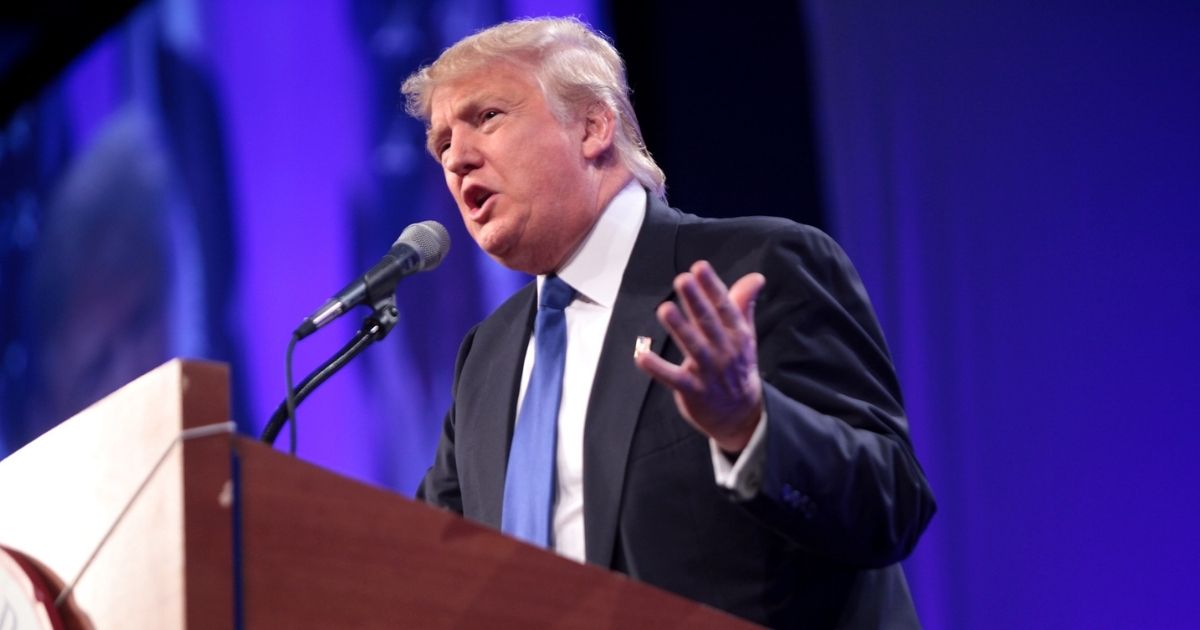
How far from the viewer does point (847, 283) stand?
1.86 m

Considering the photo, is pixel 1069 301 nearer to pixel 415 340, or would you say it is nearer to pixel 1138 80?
pixel 1138 80

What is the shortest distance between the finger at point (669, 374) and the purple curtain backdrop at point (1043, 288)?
165 cm

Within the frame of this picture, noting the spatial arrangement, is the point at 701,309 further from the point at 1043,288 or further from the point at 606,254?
the point at 1043,288

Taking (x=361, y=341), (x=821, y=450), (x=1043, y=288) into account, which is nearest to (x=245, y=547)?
(x=821, y=450)

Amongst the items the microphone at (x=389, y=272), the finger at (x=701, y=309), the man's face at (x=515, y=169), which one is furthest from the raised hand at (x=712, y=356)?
the man's face at (x=515, y=169)

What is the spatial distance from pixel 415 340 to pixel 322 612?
8.31 feet

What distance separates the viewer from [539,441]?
1874 mm

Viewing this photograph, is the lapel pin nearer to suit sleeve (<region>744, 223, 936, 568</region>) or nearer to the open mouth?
suit sleeve (<region>744, 223, 936, 568</region>)

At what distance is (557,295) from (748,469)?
0.79 metres

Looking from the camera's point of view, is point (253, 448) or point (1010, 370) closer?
point (253, 448)

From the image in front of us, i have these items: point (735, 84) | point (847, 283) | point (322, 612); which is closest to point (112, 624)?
point (322, 612)

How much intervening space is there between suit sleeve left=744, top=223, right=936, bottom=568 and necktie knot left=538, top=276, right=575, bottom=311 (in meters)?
0.37

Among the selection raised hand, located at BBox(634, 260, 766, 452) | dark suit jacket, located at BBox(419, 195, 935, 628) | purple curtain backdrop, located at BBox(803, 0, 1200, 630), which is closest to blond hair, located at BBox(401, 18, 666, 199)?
dark suit jacket, located at BBox(419, 195, 935, 628)

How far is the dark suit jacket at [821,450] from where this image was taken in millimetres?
1540
